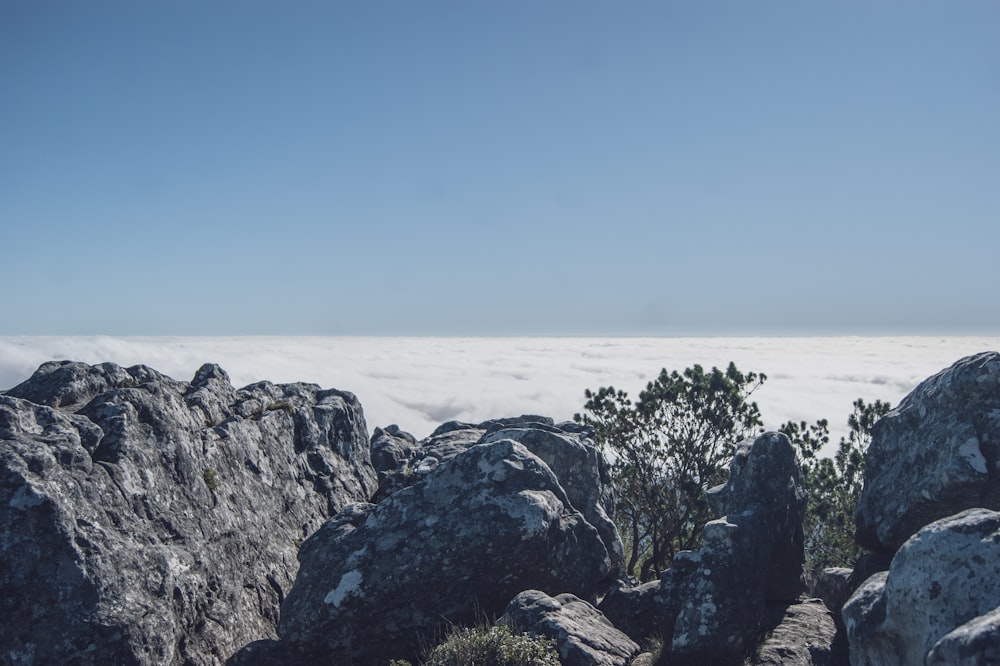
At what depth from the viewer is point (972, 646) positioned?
5.38m

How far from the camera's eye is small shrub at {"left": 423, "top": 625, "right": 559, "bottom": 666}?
874cm

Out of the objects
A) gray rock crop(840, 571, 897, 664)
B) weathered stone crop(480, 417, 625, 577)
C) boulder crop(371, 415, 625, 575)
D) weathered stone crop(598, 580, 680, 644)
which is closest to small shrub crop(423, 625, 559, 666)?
weathered stone crop(598, 580, 680, 644)

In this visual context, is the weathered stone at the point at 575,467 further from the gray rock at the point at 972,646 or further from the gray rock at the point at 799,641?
the gray rock at the point at 972,646

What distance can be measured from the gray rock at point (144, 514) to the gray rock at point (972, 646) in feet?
29.9

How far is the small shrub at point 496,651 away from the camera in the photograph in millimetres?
8742

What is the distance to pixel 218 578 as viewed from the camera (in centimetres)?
1118

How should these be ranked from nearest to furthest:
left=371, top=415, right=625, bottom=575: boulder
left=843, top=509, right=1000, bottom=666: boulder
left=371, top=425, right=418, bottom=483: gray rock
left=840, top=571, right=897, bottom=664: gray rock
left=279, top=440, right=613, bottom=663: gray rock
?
1. left=843, top=509, right=1000, bottom=666: boulder
2. left=840, top=571, right=897, bottom=664: gray rock
3. left=279, top=440, right=613, bottom=663: gray rock
4. left=371, top=415, right=625, bottom=575: boulder
5. left=371, top=425, right=418, bottom=483: gray rock

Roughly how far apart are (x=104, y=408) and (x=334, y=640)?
5.48 metres

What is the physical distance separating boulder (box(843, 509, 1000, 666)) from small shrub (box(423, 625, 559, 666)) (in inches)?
145

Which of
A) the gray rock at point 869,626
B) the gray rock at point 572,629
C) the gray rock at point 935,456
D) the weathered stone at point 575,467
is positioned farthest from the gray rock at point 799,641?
the weathered stone at point 575,467

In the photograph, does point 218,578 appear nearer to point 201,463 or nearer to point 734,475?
point 201,463

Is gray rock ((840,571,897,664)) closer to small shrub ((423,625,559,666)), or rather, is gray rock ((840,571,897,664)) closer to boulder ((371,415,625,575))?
small shrub ((423,625,559,666))

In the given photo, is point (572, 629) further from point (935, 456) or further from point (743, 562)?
point (935, 456)

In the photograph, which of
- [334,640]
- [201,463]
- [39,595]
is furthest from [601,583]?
[39,595]
